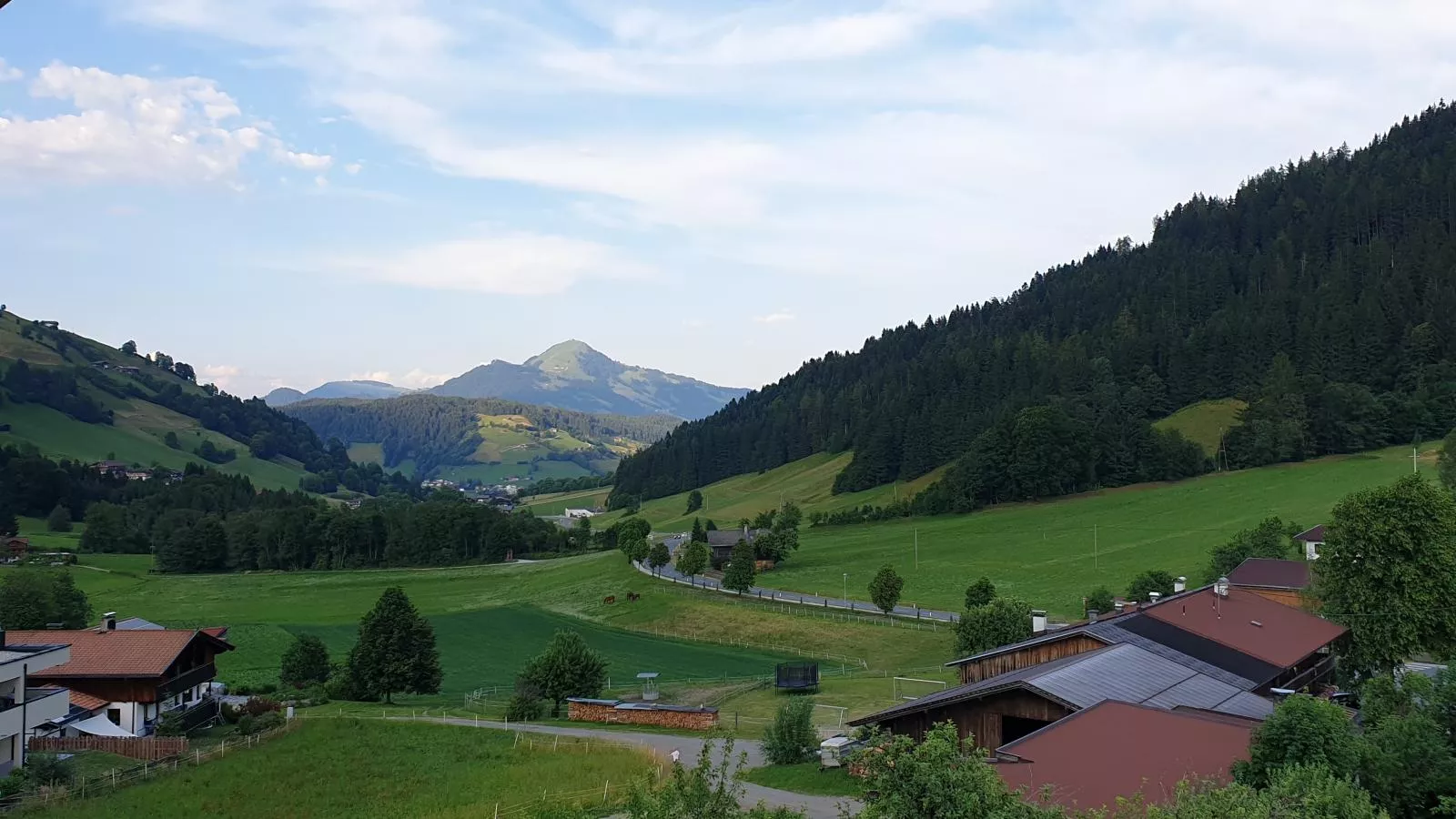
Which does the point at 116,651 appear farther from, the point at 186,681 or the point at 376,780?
the point at 376,780

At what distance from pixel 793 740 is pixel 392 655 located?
1164 inches

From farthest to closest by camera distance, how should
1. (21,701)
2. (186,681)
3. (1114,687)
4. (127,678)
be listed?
(186,681) → (127,678) → (21,701) → (1114,687)

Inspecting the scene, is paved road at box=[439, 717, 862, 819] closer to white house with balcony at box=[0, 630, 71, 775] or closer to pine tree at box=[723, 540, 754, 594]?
white house with balcony at box=[0, 630, 71, 775]

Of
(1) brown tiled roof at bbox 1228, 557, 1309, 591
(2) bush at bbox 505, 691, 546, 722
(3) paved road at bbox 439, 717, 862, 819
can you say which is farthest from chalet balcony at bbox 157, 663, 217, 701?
(1) brown tiled roof at bbox 1228, 557, 1309, 591

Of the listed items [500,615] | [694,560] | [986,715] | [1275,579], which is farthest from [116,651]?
[1275,579]

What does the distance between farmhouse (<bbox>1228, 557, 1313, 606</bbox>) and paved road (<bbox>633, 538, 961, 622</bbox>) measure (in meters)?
18.7

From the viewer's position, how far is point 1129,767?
71.9ft

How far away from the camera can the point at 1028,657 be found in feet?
123

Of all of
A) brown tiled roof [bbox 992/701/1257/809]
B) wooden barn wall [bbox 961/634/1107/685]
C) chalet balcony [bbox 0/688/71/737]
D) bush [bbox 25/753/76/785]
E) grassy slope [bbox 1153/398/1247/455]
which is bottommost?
bush [bbox 25/753/76/785]

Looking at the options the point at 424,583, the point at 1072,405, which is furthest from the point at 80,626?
the point at 1072,405

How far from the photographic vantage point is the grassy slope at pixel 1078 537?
3250 inches

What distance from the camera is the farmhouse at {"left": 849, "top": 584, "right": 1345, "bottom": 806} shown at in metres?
27.0

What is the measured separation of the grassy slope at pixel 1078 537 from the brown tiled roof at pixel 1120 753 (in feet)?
157

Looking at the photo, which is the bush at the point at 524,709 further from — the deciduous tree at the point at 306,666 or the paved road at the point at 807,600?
the paved road at the point at 807,600
